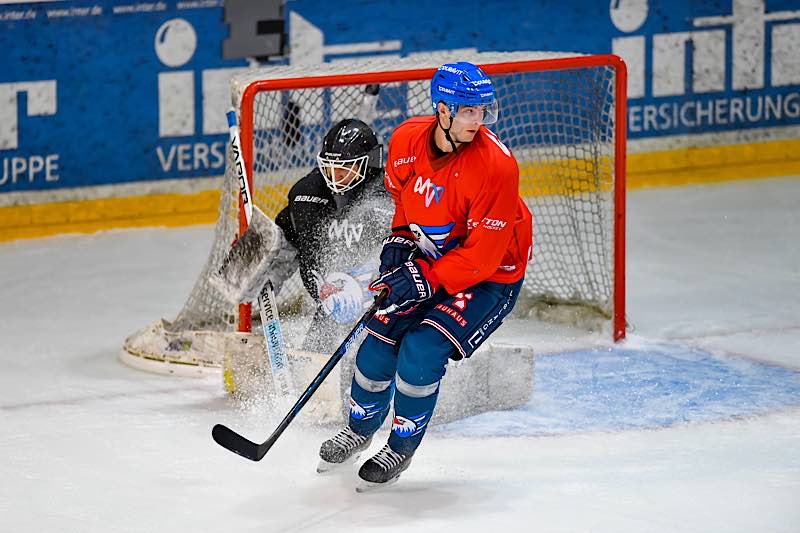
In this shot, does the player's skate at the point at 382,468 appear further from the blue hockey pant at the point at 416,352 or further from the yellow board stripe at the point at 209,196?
the yellow board stripe at the point at 209,196

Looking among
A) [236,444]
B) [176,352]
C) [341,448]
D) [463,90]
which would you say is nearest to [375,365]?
[341,448]

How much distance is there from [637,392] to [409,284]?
1.37 metres

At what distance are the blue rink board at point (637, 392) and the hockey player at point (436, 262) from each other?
0.56m

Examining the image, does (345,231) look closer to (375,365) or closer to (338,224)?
(338,224)

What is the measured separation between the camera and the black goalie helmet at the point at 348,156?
4773mm

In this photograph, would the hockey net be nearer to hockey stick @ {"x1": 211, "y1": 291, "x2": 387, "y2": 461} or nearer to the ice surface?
the ice surface

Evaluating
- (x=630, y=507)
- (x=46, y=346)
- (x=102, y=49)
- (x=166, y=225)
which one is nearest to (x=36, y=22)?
(x=102, y=49)

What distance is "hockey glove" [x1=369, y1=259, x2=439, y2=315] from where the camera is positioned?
4035 mm

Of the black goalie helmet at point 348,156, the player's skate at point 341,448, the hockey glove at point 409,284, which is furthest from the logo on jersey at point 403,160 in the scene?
the player's skate at point 341,448

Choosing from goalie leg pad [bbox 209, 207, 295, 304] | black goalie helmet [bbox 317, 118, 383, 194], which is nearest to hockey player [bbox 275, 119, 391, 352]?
black goalie helmet [bbox 317, 118, 383, 194]

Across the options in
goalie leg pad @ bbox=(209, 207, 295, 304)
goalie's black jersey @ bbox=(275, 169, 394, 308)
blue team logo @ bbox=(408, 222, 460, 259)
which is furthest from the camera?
goalie's black jersey @ bbox=(275, 169, 394, 308)

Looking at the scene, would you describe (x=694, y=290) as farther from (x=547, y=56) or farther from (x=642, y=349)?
(x=547, y=56)

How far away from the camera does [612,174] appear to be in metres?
5.79

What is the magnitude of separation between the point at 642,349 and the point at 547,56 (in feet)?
3.62
